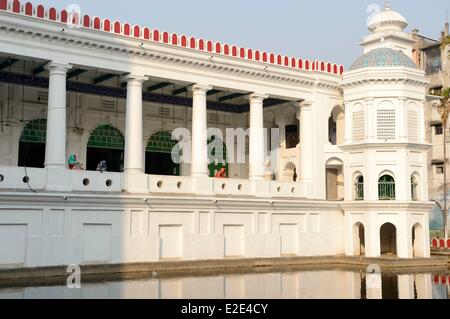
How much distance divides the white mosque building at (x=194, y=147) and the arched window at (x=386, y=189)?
0.04 metres

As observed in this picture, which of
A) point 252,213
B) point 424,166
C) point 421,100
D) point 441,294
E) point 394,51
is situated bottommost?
point 441,294

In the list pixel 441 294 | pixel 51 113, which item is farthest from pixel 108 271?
pixel 441 294

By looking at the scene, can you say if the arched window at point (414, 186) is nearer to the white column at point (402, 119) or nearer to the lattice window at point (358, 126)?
the white column at point (402, 119)

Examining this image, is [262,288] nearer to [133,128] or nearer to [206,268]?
[206,268]

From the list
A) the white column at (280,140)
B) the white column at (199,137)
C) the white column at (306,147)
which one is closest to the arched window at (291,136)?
the white column at (280,140)

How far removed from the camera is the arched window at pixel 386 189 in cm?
2395

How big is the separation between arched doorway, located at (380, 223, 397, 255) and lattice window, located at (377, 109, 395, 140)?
14.6 feet

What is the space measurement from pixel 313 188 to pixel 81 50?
11.2 metres

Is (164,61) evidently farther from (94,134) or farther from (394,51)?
(394,51)

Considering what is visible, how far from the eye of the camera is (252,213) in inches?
910

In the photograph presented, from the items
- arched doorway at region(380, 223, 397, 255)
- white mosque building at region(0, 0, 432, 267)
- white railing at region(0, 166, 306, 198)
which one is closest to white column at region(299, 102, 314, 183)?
white mosque building at region(0, 0, 432, 267)

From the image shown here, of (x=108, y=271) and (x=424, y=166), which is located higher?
(x=424, y=166)

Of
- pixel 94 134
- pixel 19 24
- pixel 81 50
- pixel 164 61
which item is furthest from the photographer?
pixel 94 134
